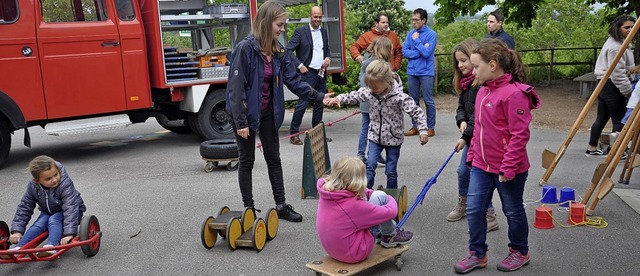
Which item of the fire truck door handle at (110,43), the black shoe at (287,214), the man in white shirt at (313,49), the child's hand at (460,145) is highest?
the fire truck door handle at (110,43)

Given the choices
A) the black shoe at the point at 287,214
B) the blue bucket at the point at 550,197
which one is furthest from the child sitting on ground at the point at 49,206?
the blue bucket at the point at 550,197

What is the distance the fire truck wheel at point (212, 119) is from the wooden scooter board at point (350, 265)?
544 cm

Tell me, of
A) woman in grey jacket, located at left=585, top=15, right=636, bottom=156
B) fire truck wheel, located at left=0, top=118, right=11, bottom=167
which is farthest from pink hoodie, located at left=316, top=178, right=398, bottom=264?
→ fire truck wheel, located at left=0, top=118, right=11, bottom=167

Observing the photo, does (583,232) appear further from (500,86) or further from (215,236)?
(215,236)

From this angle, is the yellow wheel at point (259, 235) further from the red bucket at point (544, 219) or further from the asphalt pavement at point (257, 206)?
the red bucket at point (544, 219)

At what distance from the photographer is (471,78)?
5344mm

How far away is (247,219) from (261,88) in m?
1.06

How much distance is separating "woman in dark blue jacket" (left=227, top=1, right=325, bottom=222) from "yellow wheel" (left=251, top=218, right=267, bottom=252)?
22.2 inches

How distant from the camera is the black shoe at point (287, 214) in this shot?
5.97 meters


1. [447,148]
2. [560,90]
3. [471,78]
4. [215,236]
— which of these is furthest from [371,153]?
[560,90]

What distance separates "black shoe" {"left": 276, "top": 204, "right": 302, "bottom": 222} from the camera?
5973mm

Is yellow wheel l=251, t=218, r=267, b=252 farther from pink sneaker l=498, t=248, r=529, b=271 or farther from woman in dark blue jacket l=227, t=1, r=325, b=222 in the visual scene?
pink sneaker l=498, t=248, r=529, b=271

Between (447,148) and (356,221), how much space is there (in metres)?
5.08

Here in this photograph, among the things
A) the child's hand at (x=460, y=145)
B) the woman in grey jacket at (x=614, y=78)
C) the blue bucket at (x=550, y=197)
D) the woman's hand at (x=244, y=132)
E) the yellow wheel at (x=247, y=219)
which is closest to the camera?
the child's hand at (x=460, y=145)
